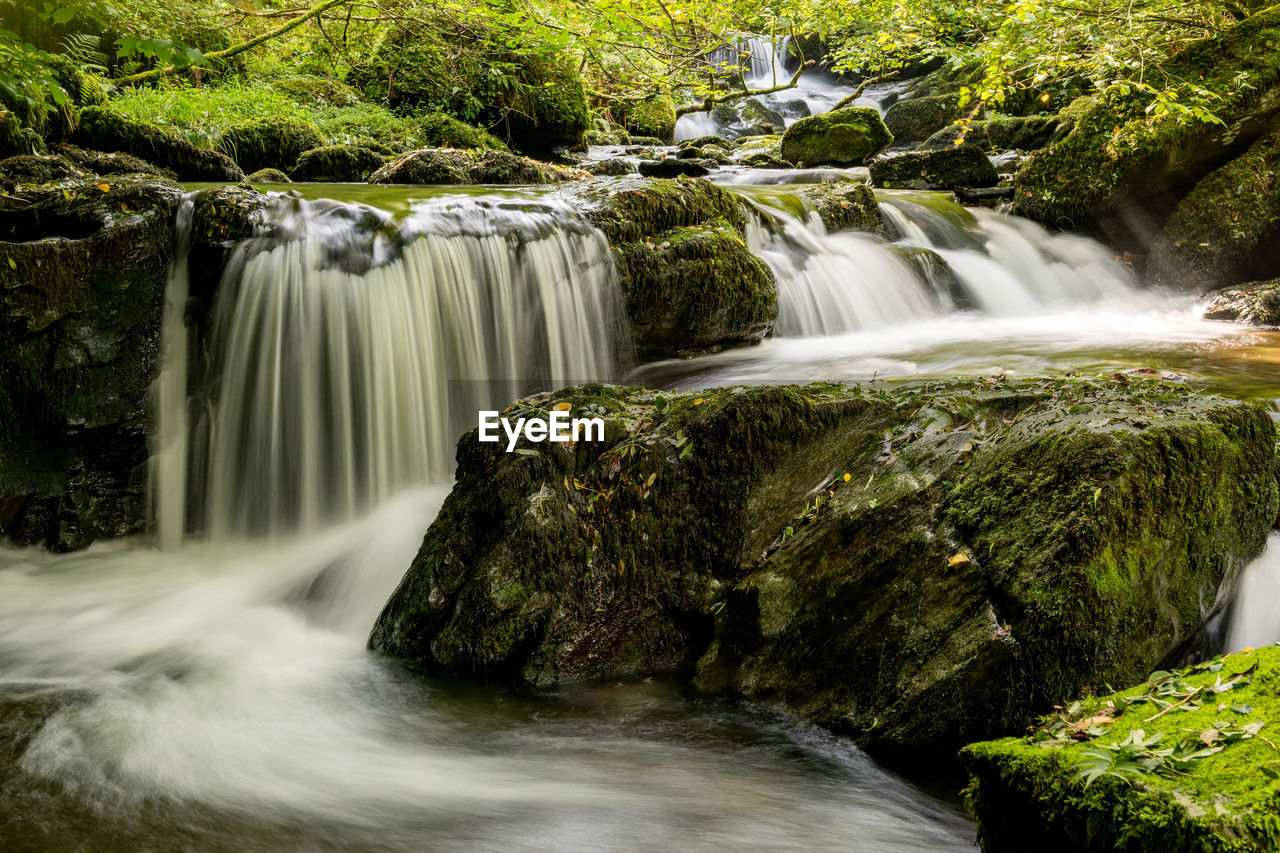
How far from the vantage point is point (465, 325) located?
20.7 ft

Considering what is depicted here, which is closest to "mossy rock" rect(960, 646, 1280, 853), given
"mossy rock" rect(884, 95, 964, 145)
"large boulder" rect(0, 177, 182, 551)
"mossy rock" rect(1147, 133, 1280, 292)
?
"large boulder" rect(0, 177, 182, 551)

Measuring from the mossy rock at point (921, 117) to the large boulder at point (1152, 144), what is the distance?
11.4 metres

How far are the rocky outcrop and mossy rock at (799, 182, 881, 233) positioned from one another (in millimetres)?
3287

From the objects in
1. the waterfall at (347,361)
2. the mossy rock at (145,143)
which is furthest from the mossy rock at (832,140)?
the waterfall at (347,361)

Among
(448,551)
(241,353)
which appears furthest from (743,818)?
(241,353)

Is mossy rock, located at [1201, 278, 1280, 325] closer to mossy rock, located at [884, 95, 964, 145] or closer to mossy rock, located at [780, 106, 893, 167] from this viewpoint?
mossy rock, located at [780, 106, 893, 167]

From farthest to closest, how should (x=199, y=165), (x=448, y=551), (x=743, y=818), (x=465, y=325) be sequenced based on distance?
(x=199, y=165) < (x=465, y=325) < (x=448, y=551) < (x=743, y=818)

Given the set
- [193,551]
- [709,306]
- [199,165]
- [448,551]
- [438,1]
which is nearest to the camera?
[448,551]

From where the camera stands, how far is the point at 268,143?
11.3m

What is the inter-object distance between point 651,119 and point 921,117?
25.1 ft

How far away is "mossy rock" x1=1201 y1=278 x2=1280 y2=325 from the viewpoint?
7.95m

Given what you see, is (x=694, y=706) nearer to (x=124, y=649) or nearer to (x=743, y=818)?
(x=743, y=818)

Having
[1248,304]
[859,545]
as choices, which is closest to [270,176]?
[859,545]

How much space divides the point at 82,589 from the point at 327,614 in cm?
177
